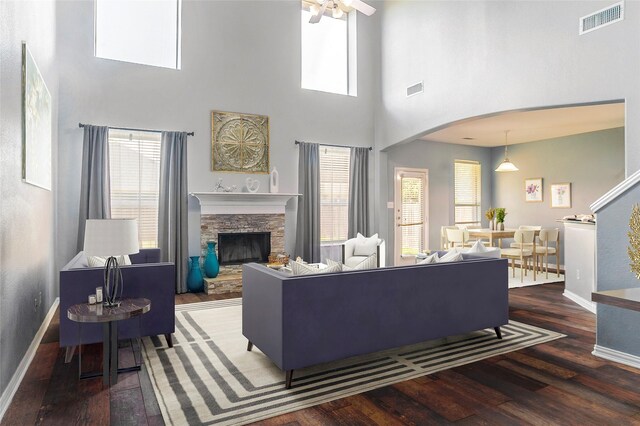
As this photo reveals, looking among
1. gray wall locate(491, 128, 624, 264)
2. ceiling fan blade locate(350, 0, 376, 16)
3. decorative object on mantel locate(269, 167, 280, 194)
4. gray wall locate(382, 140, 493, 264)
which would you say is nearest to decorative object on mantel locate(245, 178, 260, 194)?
decorative object on mantel locate(269, 167, 280, 194)

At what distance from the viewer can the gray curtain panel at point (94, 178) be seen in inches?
226

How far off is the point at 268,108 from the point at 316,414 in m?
5.60

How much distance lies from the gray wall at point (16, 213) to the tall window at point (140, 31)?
2.02 meters

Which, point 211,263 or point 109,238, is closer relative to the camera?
point 109,238

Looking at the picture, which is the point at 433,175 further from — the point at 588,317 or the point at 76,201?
the point at 76,201

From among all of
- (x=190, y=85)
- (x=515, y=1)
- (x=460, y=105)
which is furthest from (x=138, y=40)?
(x=515, y=1)

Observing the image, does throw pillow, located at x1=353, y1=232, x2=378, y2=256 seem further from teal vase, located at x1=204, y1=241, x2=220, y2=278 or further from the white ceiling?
teal vase, located at x1=204, y1=241, x2=220, y2=278

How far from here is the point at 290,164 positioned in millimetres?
7332

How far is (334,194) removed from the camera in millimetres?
7883

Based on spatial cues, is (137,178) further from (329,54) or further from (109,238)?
(329,54)

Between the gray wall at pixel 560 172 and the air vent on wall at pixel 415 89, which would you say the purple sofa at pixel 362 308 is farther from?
the gray wall at pixel 560 172

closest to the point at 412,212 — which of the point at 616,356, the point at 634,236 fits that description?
the point at 616,356

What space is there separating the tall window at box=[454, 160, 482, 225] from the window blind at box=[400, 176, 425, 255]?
44.5 inches

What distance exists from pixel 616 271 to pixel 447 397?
1.91 m
